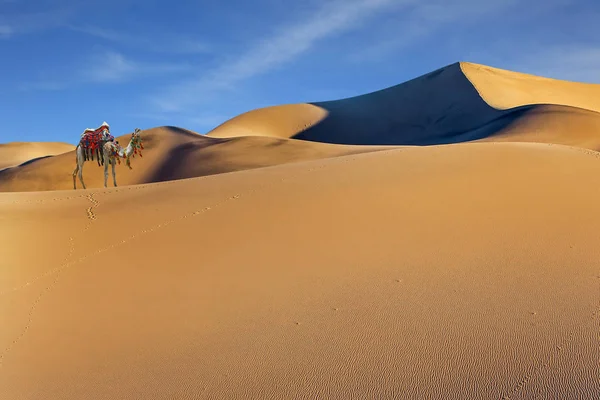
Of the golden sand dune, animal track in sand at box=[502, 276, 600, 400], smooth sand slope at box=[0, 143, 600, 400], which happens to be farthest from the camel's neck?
the golden sand dune

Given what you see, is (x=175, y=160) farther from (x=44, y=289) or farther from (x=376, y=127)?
(x=44, y=289)

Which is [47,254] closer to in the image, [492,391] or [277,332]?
[277,332]

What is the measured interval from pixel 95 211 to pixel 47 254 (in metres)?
1.75

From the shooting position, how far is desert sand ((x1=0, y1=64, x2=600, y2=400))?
366 centimetres

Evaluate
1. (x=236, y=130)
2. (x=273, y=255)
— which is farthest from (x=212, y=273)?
(x=236, y=130)

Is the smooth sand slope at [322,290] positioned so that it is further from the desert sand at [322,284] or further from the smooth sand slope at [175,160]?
the smooth sand slope at [175,160]

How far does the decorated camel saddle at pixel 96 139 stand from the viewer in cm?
1426

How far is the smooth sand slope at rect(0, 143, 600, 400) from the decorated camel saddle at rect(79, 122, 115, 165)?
5966 mm

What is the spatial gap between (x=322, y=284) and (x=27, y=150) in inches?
2864

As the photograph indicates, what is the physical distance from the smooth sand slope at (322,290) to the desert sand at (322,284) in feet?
0.06

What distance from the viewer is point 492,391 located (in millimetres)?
3248

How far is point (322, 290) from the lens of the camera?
4.92 meters

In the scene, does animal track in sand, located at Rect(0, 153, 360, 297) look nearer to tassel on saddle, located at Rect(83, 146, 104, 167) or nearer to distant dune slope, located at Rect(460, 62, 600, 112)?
tassel on saddle, located at Rect(83, 146, 104, 167)

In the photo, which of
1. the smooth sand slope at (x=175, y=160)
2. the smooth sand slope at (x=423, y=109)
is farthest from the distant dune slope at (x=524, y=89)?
the smooth sand slope at (x=175, y=160)
